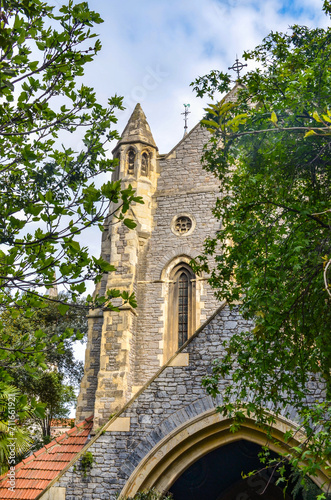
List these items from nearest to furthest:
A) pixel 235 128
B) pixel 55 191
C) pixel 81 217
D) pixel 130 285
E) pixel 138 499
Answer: pixel 81 217 < pixel 235 128 < pixel 55 191 < pixel 138 499 < pixel 130 285

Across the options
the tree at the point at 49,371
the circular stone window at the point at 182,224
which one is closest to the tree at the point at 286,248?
the circular stone window at the point at 182,224

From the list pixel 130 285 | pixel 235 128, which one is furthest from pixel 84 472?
pixel 235 128

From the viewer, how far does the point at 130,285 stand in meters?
12.9

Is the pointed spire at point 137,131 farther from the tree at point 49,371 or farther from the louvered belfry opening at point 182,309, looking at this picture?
the tree at point 49,371

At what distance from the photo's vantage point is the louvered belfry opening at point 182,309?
13.2m

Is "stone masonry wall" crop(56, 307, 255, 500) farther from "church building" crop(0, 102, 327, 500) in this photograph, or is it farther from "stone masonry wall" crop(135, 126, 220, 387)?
"stone masonry wall" crop(135, 126, 220, 387)

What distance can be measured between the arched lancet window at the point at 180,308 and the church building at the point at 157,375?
0.03 m

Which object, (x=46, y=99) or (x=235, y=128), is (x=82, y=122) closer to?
(x=46, y=99)

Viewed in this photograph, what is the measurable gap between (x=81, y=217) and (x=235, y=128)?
5.83 feet

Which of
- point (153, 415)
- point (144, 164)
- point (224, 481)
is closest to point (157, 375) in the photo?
point (153, 415)

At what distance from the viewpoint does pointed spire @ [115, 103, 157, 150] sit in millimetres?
15062

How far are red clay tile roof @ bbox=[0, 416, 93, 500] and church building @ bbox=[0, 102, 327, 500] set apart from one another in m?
0.03

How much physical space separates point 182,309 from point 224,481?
170 inches

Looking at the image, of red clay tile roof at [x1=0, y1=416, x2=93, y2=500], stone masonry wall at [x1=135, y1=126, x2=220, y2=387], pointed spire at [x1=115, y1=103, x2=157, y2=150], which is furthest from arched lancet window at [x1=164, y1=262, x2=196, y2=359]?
pointed spire at [x1=115, y1=103, x2=157, y2=150]
